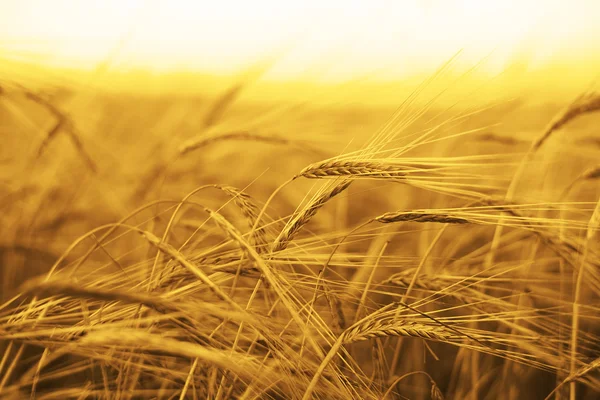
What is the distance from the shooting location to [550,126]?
29.1 inches

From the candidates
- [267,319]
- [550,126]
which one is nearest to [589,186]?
[550,126]

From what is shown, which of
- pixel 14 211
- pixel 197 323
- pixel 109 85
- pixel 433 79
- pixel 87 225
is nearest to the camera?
pixel 197 323

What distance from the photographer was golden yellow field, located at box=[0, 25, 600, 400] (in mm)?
502

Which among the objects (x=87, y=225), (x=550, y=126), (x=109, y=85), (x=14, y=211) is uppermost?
(x=550, y=126)

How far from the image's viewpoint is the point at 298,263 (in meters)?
0.52

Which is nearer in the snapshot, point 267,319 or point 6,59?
point 267,319

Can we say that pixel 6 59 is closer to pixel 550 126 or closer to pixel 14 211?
pixel 14 211

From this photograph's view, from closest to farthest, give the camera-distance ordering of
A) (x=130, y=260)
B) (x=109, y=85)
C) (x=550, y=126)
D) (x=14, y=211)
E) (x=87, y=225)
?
1. (x=550, y=126)
2. (x=109, y=85)
3. (x=14, y=211)
4. (x=130, y=260)
5. (x=87, y=225)

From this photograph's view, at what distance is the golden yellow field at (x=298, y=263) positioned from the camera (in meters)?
0.50

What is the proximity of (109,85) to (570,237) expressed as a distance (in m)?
0.71

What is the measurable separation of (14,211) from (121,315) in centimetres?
60

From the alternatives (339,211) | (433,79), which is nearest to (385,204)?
(339,211)

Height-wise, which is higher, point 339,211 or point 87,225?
point 339,211

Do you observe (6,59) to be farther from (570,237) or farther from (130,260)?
(570,237)
